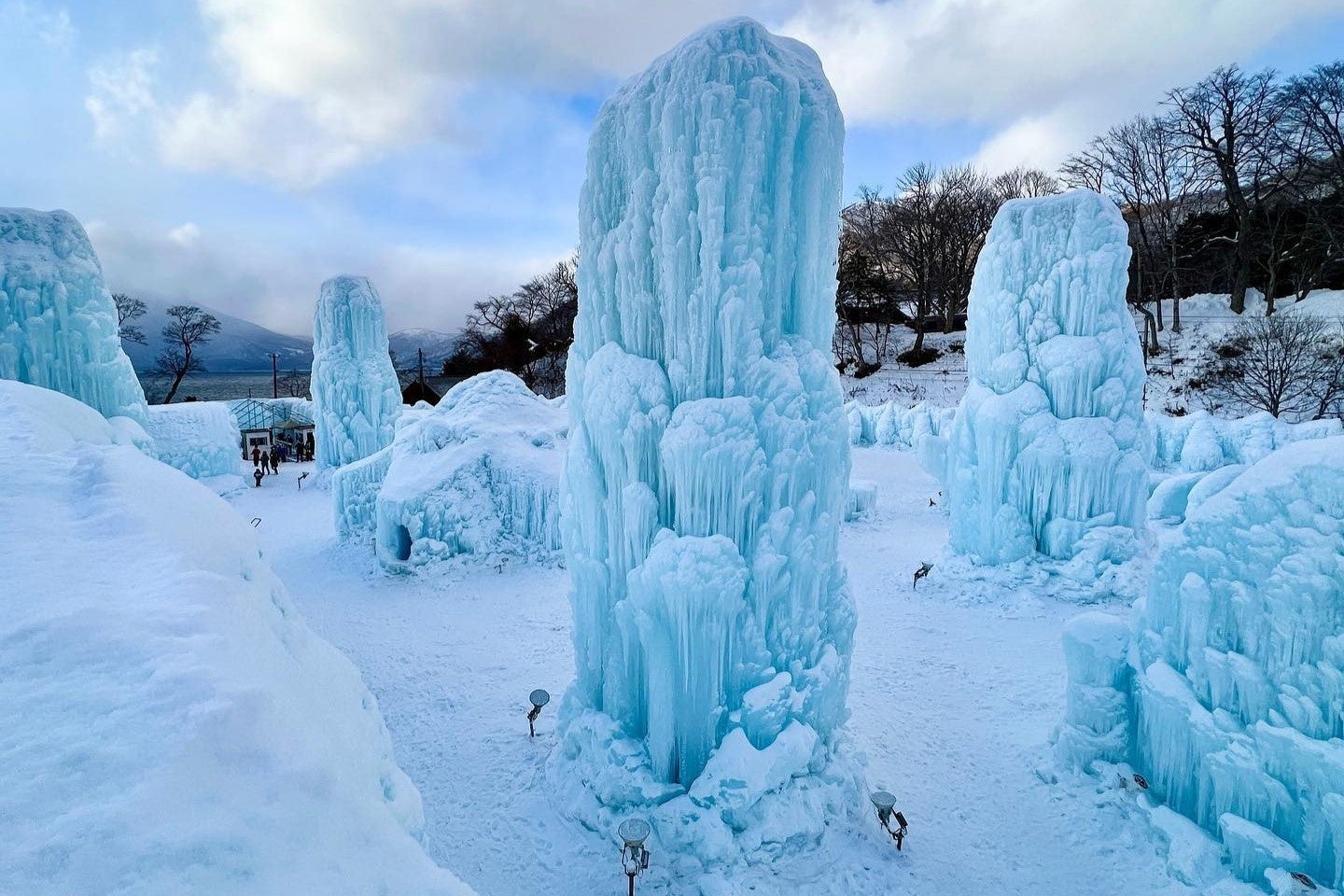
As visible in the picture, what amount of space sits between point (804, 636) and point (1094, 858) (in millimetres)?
3188

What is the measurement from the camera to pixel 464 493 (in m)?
13.5

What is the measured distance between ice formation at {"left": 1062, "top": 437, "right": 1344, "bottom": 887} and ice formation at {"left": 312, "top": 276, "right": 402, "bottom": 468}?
74.4 feet

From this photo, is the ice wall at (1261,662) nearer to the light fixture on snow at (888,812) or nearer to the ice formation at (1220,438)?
the light fixture on snow at (888,812)

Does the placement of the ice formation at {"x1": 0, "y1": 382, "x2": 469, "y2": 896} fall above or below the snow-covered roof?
below

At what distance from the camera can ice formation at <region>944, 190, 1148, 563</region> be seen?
11219 millimetres

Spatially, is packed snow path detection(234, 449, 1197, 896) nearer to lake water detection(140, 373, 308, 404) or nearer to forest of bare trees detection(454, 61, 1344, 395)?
forest of bare trees detection(454, 61, 1344, 395)

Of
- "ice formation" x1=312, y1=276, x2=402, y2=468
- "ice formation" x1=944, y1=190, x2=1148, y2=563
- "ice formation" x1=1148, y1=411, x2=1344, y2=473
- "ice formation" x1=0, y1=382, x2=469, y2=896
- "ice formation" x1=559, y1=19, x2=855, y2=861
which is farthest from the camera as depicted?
"ice formation" x1=312, y1=276, x2=402, y2=468

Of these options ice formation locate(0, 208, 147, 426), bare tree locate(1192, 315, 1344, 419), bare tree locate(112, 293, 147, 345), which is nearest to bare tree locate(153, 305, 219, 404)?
bare tree locate(112, 293, 147, 345)

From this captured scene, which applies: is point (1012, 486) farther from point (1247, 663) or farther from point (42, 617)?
point (42, 617)

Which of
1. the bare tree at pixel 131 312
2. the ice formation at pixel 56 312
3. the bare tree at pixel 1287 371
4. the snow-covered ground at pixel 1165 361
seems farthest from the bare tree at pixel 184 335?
the bare tree at pixel 1287 371

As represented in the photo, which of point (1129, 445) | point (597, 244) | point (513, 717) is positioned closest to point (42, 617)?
point (597, 244)

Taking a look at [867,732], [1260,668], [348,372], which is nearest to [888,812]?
[867,732]

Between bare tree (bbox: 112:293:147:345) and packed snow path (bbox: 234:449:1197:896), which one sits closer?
packed snow path (bbox: 234:449:1197:896)

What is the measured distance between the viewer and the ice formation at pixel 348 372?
21.5m
